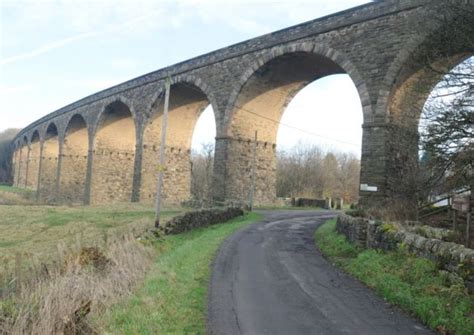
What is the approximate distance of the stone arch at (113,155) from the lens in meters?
37.9

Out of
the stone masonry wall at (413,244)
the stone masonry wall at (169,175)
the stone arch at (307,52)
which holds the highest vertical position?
the stone arch at (307,52)

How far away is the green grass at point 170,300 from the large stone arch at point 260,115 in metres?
13.7

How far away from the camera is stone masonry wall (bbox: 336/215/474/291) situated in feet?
22.4

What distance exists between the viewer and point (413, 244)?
8.66 metres

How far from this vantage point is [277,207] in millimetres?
29156

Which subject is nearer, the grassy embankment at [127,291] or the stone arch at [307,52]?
the grassy embankment at [127,291]

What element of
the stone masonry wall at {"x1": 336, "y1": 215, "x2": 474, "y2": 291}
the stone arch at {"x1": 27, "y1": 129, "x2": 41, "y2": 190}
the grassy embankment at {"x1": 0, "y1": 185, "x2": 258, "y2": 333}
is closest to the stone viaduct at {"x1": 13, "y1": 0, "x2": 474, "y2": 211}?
the stone masonry wall at {"x1": 336, "y1": 215, "x2": 474, "y2": 291}

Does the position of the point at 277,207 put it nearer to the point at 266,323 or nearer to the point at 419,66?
the point at 419,66

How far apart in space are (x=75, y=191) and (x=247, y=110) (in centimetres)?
2657

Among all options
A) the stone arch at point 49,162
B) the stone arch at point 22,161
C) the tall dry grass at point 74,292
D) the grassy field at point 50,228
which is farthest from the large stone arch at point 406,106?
the stone arch at point 22,161

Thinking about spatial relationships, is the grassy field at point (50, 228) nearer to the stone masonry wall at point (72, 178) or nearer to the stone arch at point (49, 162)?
the stone masonry wall at point (72, 178)

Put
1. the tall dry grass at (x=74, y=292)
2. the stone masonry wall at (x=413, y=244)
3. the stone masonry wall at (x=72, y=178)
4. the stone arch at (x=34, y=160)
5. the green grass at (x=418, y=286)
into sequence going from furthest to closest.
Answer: the stone arch at (x=34, y=160) → the stone masonry wall at (x=72, y=178) → the stone masonry wall at (x=413, y=244) → the green grass at (x=418, y=286) → the tall dry grass at (x=74, y=292)

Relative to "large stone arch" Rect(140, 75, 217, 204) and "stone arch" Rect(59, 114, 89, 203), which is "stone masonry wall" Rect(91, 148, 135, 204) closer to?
"stone arch" Rect(59, 114, 89, 203)

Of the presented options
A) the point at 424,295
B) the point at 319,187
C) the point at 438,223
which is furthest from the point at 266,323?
the point at 319,187
